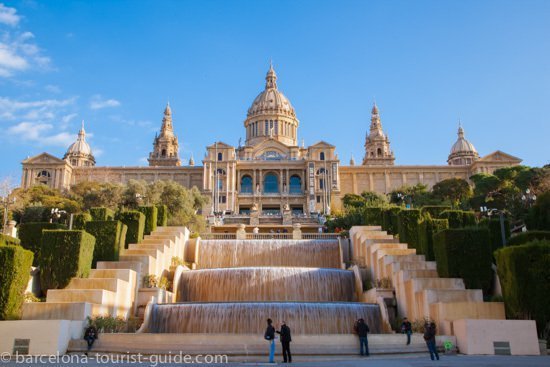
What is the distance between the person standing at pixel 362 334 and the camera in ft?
52.5

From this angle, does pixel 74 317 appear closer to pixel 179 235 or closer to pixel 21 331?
pixel 21 331

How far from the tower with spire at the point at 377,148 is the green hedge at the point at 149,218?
82.5 metres

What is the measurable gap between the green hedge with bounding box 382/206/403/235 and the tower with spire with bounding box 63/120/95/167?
91.3 metres

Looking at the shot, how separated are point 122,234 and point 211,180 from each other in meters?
64.4

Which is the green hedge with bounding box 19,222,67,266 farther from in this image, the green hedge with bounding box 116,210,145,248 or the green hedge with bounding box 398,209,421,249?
the green hedge with bounding box 398,209,421,249

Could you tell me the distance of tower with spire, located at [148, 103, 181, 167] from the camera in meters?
116

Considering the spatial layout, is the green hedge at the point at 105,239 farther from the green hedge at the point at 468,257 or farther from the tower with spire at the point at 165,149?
the tower with spire at the point at 165,149

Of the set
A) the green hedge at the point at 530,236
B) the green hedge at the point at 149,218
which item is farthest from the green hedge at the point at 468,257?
the green hedge at the point at 149,218

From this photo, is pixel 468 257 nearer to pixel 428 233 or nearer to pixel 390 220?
pixel 428 233

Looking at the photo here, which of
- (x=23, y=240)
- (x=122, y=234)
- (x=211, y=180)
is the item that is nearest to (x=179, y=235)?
(x=122, y=234)

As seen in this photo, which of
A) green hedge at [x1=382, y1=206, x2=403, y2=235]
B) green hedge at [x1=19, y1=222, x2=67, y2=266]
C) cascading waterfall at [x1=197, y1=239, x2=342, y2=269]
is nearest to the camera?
green hedge at [x1=19, y1=222, x2=67, y2=266]

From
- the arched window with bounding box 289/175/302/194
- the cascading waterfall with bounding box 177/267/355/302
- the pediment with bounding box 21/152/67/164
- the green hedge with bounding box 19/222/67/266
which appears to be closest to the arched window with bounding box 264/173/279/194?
the arched window with bounding box 289/175/302/194

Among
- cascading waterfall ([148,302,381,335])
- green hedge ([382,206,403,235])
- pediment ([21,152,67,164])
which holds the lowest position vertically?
cascading waterfall ([148,302,381,335])

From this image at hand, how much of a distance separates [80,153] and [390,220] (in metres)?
93.7
